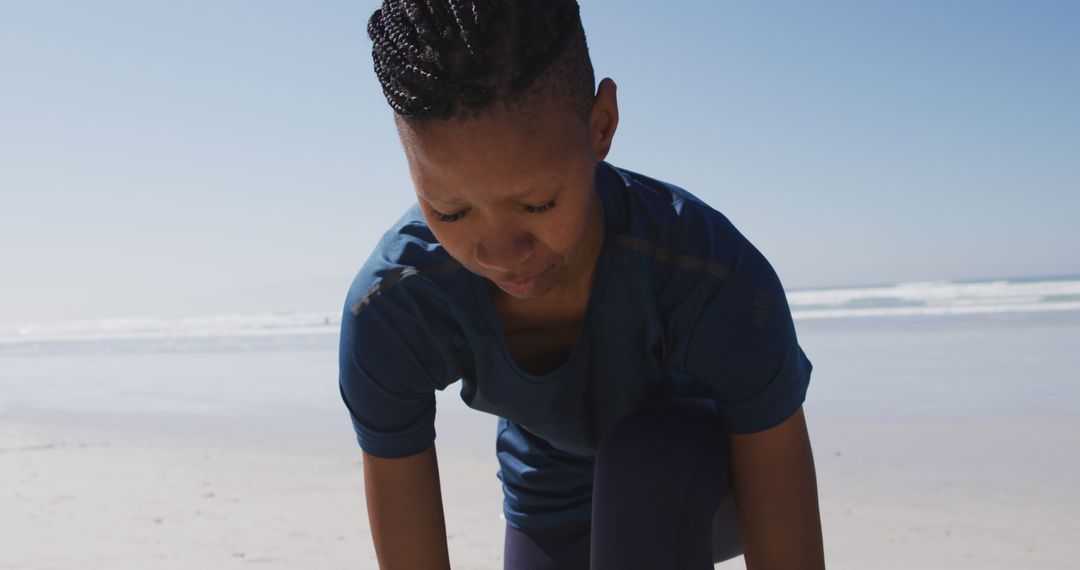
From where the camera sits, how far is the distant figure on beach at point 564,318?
1.21 m

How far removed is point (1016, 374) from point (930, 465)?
273 cm

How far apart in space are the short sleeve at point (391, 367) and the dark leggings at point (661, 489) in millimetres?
312

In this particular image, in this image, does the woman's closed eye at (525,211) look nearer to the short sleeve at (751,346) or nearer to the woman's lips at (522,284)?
the woman's lips at (522,284)

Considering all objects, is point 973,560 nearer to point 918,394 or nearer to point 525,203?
point 525,203

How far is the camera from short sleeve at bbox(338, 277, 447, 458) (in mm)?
1510

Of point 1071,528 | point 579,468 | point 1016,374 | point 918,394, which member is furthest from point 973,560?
point 1016,374

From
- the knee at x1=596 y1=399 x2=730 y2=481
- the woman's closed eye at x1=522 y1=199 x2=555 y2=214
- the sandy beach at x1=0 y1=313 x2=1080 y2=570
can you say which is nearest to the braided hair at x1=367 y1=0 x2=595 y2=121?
the woman's closed eye at x1=522 y1=199 x2=555 y2=214

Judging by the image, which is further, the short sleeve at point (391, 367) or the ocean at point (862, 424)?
the ocean at point (862, 424)

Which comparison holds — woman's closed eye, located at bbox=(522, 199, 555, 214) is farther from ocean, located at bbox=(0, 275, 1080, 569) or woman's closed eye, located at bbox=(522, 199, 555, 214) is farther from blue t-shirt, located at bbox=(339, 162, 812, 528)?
ocean, located at bbox=(0, 275, 1080, 569)

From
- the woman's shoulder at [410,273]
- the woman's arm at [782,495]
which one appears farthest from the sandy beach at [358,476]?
the woman's shoulder at [410,273]

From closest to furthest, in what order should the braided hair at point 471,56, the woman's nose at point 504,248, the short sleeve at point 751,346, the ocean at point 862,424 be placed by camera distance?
the braided hair at point 471,56, the woman's nose at point 504,248, the short sleeve at point 751,346, the ocean at point 862,424

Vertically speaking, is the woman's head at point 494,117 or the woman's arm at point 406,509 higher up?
the woman's head at point 494,117

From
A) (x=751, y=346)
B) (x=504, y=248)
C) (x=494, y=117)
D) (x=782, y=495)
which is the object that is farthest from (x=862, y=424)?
(x=494, y=117)

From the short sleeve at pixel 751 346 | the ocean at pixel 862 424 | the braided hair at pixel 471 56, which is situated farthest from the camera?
the ocean at pixel 862 424
